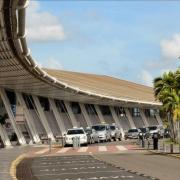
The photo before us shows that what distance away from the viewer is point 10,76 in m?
52.7

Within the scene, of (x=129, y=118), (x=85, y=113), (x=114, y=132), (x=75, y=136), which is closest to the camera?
(x=75, y=136)

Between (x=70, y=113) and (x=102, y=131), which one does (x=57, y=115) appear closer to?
(x=70, y=113)

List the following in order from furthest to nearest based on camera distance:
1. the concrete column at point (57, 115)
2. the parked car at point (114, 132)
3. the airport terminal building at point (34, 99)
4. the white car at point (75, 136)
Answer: the concrete column at point (57, 115) < the parked car at point (114, 132) < the white car at point (75, 136) < the airport terminal building at point (34, 99)

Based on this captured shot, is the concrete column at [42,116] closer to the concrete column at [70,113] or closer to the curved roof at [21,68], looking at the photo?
the curved roof at [21,68]

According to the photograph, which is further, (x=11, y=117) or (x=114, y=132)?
(x=114, y=132)

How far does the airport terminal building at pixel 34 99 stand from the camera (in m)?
34.0

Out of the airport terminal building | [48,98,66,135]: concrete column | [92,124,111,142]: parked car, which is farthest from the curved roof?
[92,124,111,142]: parked car

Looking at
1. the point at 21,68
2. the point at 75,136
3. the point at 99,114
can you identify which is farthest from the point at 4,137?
the point at 99,114

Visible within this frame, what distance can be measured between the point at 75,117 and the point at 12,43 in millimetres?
44119

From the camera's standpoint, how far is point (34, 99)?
6706 cm

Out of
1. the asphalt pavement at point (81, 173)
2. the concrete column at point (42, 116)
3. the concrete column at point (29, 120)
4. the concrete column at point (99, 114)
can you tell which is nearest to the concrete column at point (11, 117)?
the concrete column at point (29, 120)

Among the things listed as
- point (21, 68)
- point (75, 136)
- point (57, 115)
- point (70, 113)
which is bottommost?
point (75, 136)

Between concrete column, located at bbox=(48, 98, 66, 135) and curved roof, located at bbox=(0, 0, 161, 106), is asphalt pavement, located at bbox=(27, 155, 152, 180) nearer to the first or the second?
curved roof, located at bbox=(0, 0, 161, 106)

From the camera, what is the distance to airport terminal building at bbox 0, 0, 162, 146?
34.0 metres
